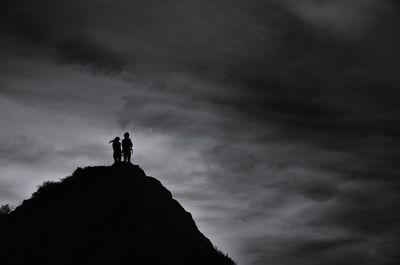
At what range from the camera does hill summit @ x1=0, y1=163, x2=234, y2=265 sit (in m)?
28.9

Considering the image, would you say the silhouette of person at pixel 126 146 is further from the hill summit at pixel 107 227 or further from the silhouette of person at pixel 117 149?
the hill summit at pixel 107 227

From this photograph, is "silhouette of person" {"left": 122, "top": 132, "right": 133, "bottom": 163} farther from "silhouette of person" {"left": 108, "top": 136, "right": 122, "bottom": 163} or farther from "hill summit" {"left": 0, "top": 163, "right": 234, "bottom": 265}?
"hill summit" {"left": 0, "top": 163, "right": 234, "bottom": 265}

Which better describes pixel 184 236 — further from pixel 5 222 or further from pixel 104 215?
pixel 5 222

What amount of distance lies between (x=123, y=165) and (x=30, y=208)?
334 inches

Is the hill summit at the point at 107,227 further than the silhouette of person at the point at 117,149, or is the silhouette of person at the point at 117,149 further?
the silhouette of person at the point at 117,149

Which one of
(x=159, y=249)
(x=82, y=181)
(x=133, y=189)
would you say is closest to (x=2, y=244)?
(x=82, y=181)

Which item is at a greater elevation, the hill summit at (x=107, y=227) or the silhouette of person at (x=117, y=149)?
the silhouette of person at (x=117, y=149)

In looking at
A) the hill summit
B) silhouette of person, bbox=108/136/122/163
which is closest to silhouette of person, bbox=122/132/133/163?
silhouette of person, bbox=108/136/122/163

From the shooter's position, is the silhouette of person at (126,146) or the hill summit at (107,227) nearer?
the hill summit at (107,227)

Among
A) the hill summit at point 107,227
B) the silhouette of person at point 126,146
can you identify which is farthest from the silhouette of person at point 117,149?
the hill summit at point 107,227

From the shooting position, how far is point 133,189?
33.4 m

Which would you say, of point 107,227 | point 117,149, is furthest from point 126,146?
point 107,227

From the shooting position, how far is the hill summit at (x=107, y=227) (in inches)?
1139

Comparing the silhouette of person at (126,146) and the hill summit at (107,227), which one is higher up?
the silhouette of person at (126,146)
